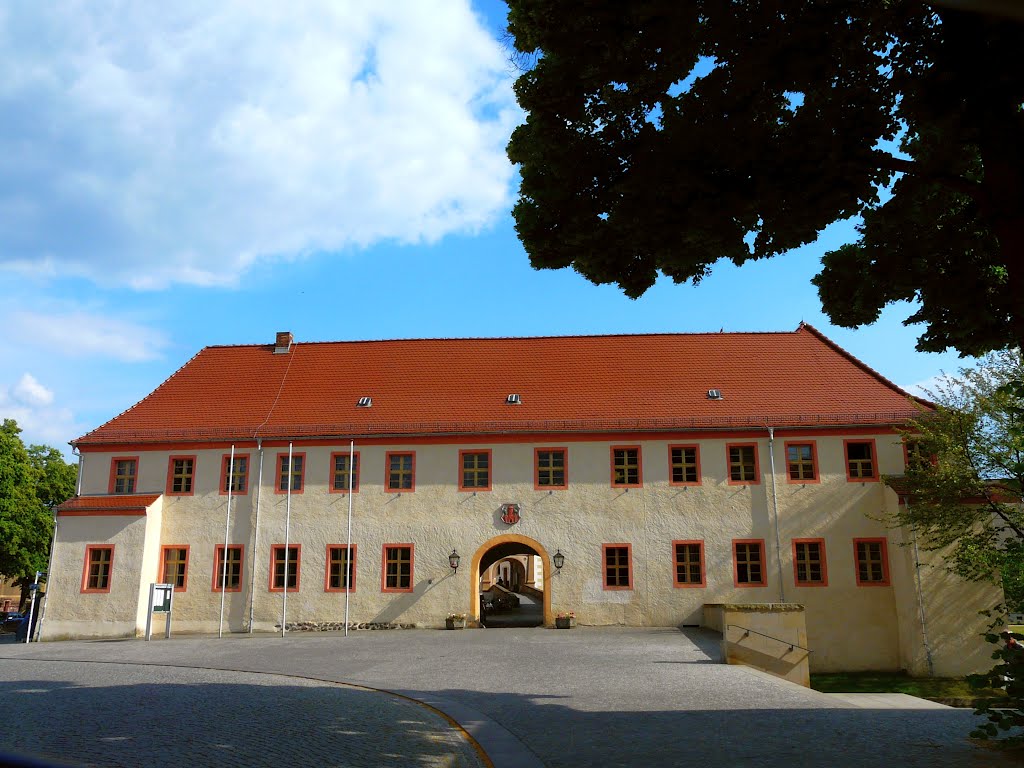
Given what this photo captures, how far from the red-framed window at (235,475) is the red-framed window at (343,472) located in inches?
117

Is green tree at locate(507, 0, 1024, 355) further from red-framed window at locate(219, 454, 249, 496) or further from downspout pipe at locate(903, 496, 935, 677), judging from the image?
red-framed window at locate(219, 454, 249, 496)

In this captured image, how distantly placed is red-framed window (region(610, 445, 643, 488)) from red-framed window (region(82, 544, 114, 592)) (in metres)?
16.5

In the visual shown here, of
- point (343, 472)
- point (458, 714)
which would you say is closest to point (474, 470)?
point (343, 472)

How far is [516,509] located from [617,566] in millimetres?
3676

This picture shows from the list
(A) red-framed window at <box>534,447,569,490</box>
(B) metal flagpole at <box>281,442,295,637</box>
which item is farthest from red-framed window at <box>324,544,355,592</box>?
(A) red-framed window at <box>534,447,569,490</box>

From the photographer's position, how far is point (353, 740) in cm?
809

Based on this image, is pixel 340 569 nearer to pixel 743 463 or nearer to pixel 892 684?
pixel 743 463

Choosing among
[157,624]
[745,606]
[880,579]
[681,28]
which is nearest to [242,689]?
[745,606]

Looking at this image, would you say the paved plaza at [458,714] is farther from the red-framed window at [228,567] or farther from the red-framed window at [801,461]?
the red-framed window at [801,461]

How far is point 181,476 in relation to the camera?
1042 inches

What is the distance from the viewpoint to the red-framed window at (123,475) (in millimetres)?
26562

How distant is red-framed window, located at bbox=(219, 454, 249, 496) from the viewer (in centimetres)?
2609

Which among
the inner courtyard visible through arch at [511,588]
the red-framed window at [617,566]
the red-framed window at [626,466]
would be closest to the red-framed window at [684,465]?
the red-framed window at [626,466]

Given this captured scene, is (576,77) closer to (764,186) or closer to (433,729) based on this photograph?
(764,186)
